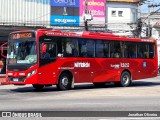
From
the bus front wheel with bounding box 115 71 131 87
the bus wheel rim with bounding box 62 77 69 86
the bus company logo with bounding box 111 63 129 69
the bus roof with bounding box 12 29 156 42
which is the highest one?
the bus roof with bounding box 12 29 156 42

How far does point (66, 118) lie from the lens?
11.5 meters

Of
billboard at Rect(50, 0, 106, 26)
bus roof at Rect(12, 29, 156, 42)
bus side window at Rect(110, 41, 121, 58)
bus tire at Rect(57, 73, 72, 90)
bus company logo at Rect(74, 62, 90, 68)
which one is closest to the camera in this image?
bus roof at Rect(12, 29, 156, 42)

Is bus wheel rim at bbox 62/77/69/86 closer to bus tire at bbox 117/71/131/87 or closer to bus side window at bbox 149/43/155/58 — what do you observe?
bus tire at bbox 117/71/131/87

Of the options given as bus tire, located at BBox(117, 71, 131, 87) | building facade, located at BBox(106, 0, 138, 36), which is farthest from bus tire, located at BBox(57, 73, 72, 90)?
building facade, located at BBox(106, 0, 138, 36)

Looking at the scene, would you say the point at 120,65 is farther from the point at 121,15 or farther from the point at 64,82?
the point at 121,15

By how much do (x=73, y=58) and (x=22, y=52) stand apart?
2987mm

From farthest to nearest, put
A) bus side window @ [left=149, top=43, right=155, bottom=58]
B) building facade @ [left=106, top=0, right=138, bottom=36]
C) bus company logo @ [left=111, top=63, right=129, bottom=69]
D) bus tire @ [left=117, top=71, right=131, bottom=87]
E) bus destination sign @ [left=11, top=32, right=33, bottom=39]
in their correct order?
building facade @ [left=106, top=0, right=138, bottom=36] → bus side window @ [left=149, top=43, right=155, bottom=58] → bus tire @ [left=117, top=71, right=131, bottom=87] → bus company logo @ [left=111, top=63, right=129, bottom=69] → bus destination sign @ [left=11, top=32, right=33, bottom=39]

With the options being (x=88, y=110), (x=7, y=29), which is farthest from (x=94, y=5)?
(x=88, y=110)

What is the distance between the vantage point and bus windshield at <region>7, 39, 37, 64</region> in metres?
21.7

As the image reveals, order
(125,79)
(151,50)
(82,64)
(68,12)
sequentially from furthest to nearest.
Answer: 1. (68,12)
2. (151,50)
3. (125,79)
4. (82,64)

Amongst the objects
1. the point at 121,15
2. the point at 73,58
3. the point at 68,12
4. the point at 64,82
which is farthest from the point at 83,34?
the point at 121,15

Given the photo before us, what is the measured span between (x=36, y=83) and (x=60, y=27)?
29.3 m

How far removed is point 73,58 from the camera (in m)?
23.6

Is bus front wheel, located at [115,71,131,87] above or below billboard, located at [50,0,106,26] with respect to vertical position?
below
